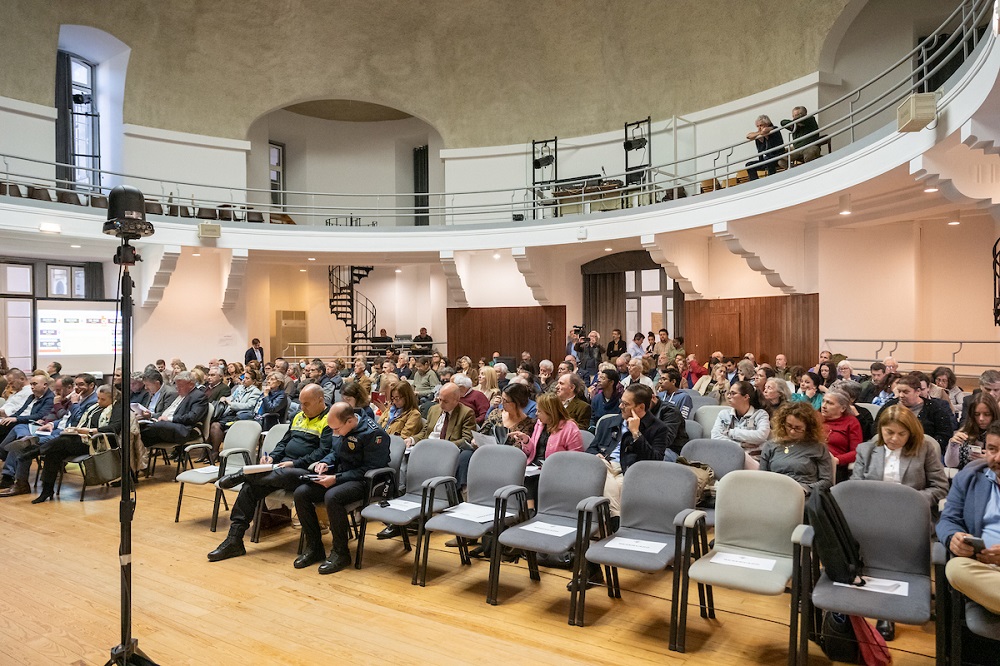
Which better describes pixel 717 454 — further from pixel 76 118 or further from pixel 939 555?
pixel 76 118

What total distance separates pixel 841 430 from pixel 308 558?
360cm

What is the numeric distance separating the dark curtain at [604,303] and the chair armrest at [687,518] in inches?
430

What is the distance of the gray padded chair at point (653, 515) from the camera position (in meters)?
3.32

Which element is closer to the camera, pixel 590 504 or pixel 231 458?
pixel 590 504

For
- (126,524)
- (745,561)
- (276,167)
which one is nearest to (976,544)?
(745,561)

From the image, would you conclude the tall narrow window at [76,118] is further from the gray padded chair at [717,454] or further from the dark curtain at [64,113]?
the gray padded chair at [717,454]

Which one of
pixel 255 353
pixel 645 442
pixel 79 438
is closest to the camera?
pixel 645 442

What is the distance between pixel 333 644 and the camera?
3.34 m

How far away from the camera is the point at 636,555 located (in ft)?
10.9

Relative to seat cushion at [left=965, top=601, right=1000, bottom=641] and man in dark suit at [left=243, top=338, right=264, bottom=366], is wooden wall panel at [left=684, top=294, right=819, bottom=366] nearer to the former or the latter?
man in dark suit at [left=243, top=338, right=264, bottom=366]

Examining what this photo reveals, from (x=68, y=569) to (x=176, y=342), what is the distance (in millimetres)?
10163

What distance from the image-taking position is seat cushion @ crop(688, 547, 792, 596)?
2.94 m

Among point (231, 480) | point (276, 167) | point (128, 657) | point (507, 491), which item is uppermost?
point (276, 167)

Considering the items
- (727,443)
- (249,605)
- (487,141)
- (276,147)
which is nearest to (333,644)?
(249,605)
